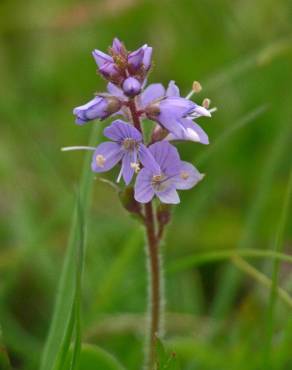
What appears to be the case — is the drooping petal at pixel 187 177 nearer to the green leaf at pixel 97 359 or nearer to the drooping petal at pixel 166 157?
the drooping petal at pixel 166 157

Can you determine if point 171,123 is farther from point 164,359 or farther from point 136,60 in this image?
point 164,359

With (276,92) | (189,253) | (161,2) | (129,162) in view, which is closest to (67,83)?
(161,2)

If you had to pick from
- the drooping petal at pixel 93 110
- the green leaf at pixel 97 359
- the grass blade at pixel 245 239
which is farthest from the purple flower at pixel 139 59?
the grass blade at pixel 245 239

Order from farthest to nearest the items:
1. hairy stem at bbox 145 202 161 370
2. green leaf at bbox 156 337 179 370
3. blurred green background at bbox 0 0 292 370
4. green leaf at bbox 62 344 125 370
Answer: blurred green background at bbox 0 0 292 370
green leaf at bbox 62 344 125 370
hairy stem at bbox 145 202 161 370
green leaf at bbox 156 337 179 370

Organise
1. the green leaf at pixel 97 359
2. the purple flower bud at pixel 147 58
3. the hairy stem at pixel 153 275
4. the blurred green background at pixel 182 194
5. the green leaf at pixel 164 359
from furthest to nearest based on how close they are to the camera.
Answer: the blurred green background at pixel 182 194
the green leaf at pixel 97 359
the hairy stem at pixel 153 275
the purple flower bud at pixel 147 58
the green leaf at pixel 164 359

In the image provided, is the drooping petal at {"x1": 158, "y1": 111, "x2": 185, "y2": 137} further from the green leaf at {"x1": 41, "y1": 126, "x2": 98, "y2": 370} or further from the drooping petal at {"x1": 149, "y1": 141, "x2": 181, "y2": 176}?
the green leaf at {"x1": 41, "y1": 126, "x2": 98, "y2": 370}

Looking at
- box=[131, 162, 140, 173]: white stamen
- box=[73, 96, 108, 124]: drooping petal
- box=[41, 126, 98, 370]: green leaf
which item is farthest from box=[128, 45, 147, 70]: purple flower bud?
box=[41, 126, 98, 370]: green leaf
